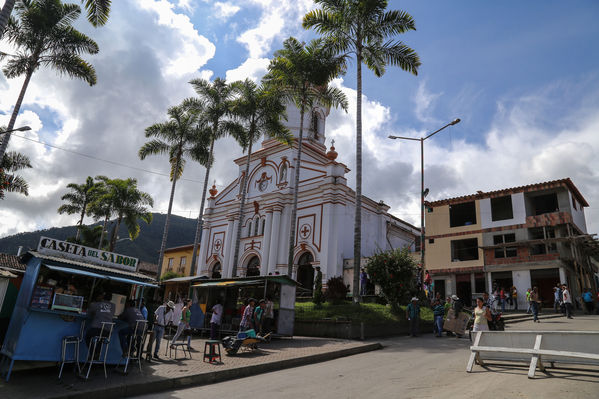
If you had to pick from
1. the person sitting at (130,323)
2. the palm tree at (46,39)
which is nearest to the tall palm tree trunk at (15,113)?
the palm tree at (46,39)

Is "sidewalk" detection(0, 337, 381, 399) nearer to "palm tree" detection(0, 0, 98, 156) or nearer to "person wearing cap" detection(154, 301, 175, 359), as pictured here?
"person wearing cap" detection(154, 301, 175, 359)

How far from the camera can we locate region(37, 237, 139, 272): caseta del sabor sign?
8.88 meters

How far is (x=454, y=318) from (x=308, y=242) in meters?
14.7

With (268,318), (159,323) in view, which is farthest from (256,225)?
(159,323)

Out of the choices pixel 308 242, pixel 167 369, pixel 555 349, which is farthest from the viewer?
pixel 308 242

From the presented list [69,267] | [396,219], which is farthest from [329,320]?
[396,219]

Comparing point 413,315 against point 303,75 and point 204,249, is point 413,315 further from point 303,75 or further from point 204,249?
point 204,249

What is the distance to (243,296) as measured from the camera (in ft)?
63.4

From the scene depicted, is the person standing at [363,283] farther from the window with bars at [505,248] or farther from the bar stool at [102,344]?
the bar stool at [102,344]

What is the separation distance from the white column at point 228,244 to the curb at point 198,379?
22.9m

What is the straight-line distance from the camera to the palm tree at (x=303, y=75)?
21.8 metres

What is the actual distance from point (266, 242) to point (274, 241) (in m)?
0.89

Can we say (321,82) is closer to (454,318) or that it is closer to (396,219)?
(454,318)

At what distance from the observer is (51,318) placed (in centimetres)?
791
